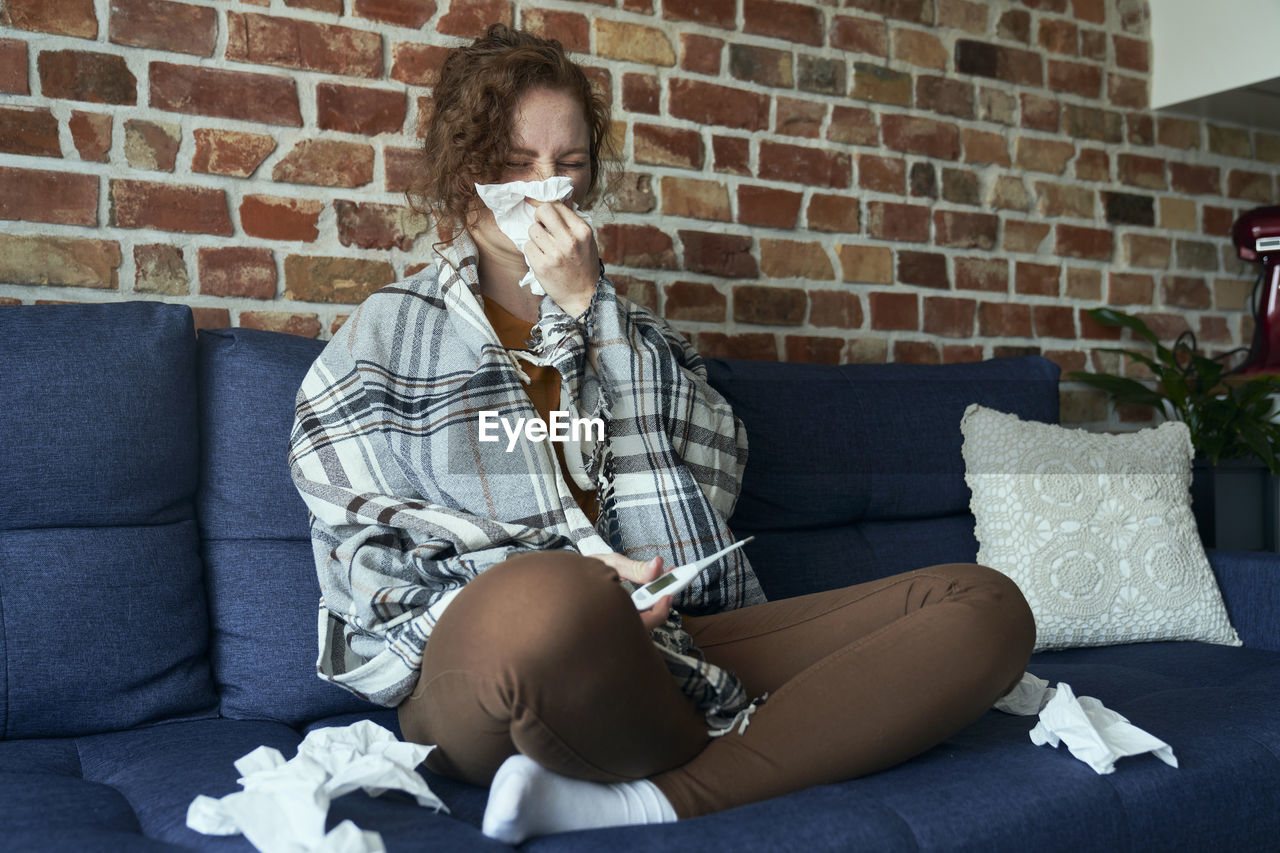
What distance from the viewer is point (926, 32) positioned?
2.34 meters

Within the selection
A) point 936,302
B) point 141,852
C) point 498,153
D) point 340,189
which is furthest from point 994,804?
point 936,302

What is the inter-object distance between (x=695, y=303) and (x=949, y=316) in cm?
64

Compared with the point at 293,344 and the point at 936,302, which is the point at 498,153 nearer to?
the point at 293,344

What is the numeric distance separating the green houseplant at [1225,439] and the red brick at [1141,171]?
365 mm

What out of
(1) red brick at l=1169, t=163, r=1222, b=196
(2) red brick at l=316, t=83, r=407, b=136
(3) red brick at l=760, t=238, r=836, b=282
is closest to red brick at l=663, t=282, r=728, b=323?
(3) red brick at l=760, t=238, r=836, b=282

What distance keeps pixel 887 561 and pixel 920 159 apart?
95cm

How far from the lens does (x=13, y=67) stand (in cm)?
155

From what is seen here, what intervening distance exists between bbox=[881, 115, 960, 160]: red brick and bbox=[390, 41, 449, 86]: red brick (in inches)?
38.1

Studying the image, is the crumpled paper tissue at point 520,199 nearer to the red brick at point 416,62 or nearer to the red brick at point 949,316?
the red brick at point 416,62

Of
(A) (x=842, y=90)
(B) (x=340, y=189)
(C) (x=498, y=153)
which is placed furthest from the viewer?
(A) (x=842, y=90)

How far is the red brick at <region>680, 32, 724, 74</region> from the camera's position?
6.79 ft

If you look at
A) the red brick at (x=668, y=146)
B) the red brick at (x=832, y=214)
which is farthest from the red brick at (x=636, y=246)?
the red brick at (x=832, y=214)

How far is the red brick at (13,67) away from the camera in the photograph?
1544mm

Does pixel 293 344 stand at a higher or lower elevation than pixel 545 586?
higher
